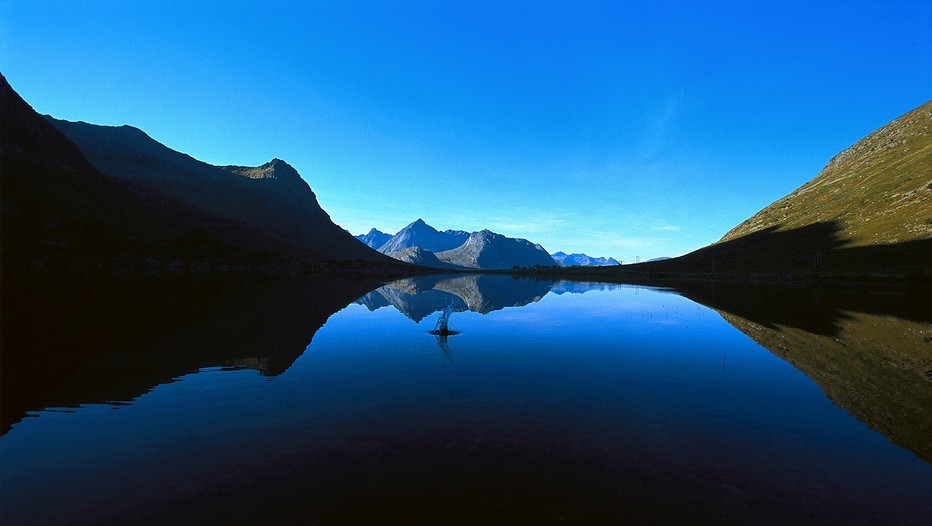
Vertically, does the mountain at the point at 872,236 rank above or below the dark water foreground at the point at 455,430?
above

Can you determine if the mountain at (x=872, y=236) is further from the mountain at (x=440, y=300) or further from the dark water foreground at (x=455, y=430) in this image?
the dark water foreground at (x=455, y=430)

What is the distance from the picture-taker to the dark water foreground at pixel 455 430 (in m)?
9.60

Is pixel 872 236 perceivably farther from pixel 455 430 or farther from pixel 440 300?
pixel 455 430

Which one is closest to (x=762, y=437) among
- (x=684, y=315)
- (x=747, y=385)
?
(x=747, y=385)

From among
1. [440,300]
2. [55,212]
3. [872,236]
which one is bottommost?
[440,300]

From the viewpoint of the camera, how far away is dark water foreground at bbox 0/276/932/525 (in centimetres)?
960

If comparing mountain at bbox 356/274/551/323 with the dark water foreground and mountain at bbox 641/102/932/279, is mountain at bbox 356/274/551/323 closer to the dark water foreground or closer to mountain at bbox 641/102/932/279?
the dark water foreground

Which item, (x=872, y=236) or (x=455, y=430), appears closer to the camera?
(x=455, y=430)

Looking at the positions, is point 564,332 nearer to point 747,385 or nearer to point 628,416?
Answer: point 747,385

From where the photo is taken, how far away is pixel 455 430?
1407 centimetres

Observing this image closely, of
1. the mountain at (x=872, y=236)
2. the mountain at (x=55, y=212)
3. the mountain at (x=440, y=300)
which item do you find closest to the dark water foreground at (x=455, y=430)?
the mountain at (x=440, y=300)

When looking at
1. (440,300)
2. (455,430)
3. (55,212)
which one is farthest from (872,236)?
(55,212)

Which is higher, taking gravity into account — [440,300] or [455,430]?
[440,300]

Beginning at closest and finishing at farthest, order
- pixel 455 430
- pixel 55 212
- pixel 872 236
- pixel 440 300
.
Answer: pixel 455 430 → pixel 440 300 → pixel 55 212 → pixel 872 236
